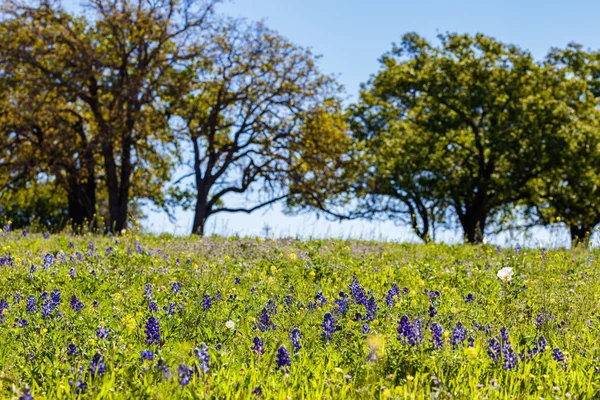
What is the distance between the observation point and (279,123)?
1172 inches

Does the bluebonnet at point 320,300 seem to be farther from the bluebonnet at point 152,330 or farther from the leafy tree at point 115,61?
the leafy tree at point 115,61

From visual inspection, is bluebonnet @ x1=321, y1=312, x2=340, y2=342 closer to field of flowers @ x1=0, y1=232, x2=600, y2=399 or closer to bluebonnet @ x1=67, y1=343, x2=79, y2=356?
field of flowers @ x1=0, y1=232, x2=600, y2=399

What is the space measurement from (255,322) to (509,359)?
7.36ft

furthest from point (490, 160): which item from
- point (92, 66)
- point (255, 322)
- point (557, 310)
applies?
point (255, 322)

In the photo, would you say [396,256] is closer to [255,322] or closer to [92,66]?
[255,322]

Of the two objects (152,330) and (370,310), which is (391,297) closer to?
(370,310)

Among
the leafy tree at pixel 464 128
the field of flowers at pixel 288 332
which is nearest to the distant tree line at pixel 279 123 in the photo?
the leafy tree at pixel 464 128

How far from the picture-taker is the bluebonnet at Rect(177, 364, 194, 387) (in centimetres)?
397

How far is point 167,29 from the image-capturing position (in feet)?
90.3

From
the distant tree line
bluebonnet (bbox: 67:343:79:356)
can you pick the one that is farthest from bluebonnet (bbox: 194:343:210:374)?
the distant tree line

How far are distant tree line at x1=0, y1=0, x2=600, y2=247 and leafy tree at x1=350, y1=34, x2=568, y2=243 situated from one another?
0.07 meters

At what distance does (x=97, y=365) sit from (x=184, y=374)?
0.76 metres

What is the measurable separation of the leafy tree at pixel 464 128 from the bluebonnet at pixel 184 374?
90.0 feet

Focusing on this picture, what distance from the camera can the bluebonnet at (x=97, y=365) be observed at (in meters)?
4.44
